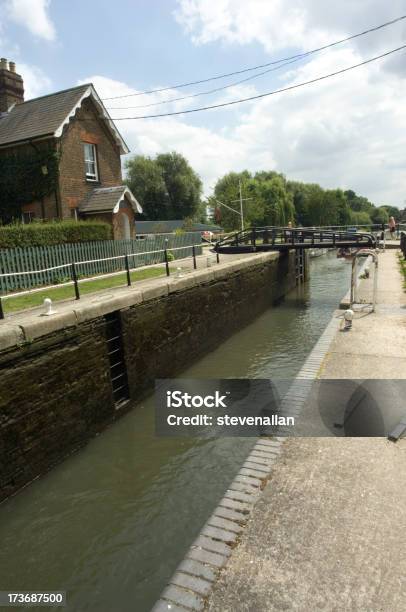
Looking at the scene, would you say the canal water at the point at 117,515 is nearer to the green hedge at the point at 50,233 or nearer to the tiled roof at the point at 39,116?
the green hedge at the point at 50,233

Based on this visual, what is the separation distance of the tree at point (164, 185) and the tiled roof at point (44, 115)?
37603 millimetres

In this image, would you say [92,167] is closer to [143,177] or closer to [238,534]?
[238,534]

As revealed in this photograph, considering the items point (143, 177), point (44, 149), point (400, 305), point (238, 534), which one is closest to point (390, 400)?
point (238, 534)

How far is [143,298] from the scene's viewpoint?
9219mm

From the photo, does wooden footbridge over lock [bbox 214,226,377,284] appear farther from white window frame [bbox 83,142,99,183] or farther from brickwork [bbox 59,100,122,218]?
white window frame [bbox 83,142,99,183]

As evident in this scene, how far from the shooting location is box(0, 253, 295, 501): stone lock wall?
5.83 m

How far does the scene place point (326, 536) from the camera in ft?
11.9

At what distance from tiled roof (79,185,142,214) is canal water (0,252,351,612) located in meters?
12.5

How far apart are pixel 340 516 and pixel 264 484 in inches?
31.5

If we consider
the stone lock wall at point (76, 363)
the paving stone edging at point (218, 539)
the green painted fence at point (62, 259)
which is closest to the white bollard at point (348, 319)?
the stone lock wall at point (76, 363)

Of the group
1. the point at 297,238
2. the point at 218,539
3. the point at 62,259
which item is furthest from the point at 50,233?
the point at 218,539

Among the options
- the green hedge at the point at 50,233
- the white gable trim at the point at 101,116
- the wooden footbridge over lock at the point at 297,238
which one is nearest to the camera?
the green hedge at the point at 50,233

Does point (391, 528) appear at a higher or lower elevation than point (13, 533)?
higher

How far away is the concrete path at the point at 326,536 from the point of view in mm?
3062
